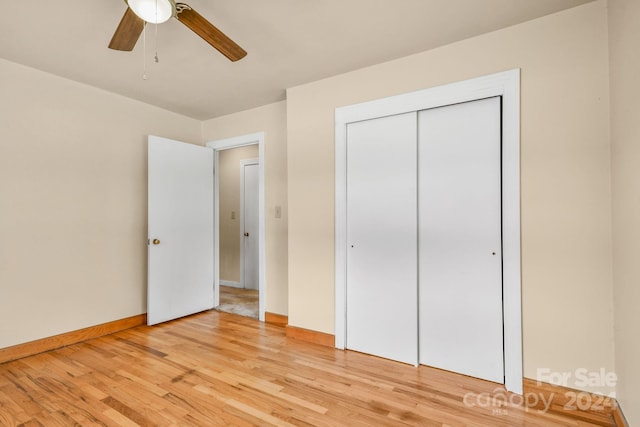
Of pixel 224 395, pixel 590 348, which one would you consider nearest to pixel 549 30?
pixel 590 348

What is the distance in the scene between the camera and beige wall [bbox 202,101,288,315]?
3512 millimetres

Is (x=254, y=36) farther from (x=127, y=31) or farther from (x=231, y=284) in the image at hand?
(x=231, y=284)

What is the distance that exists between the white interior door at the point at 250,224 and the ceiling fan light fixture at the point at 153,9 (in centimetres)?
360

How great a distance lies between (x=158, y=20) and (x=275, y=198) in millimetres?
2151

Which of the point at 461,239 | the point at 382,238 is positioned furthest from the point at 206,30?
the point at 461,239

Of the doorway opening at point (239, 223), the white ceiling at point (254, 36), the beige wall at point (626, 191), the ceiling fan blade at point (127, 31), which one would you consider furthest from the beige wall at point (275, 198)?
the beige wall at point (626, 191)

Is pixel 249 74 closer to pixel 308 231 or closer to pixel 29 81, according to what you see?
pixel 308 231

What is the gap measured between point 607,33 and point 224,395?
3297 millimetres

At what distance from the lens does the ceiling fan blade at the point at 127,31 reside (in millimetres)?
1587

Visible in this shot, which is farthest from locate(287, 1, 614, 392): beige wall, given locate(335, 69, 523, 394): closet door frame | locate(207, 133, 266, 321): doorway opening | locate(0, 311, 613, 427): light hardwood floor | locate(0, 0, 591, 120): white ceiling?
locate(207, 133, 266, 321): doorway opening

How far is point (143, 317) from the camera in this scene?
3520mm

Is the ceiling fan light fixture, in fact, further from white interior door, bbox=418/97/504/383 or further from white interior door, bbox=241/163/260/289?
white interior door, bbox=241/163/260/289

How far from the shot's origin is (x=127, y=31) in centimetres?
169

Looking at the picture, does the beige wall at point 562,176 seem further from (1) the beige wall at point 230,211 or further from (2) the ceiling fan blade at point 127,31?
(1) the beige wall at point 230,211
